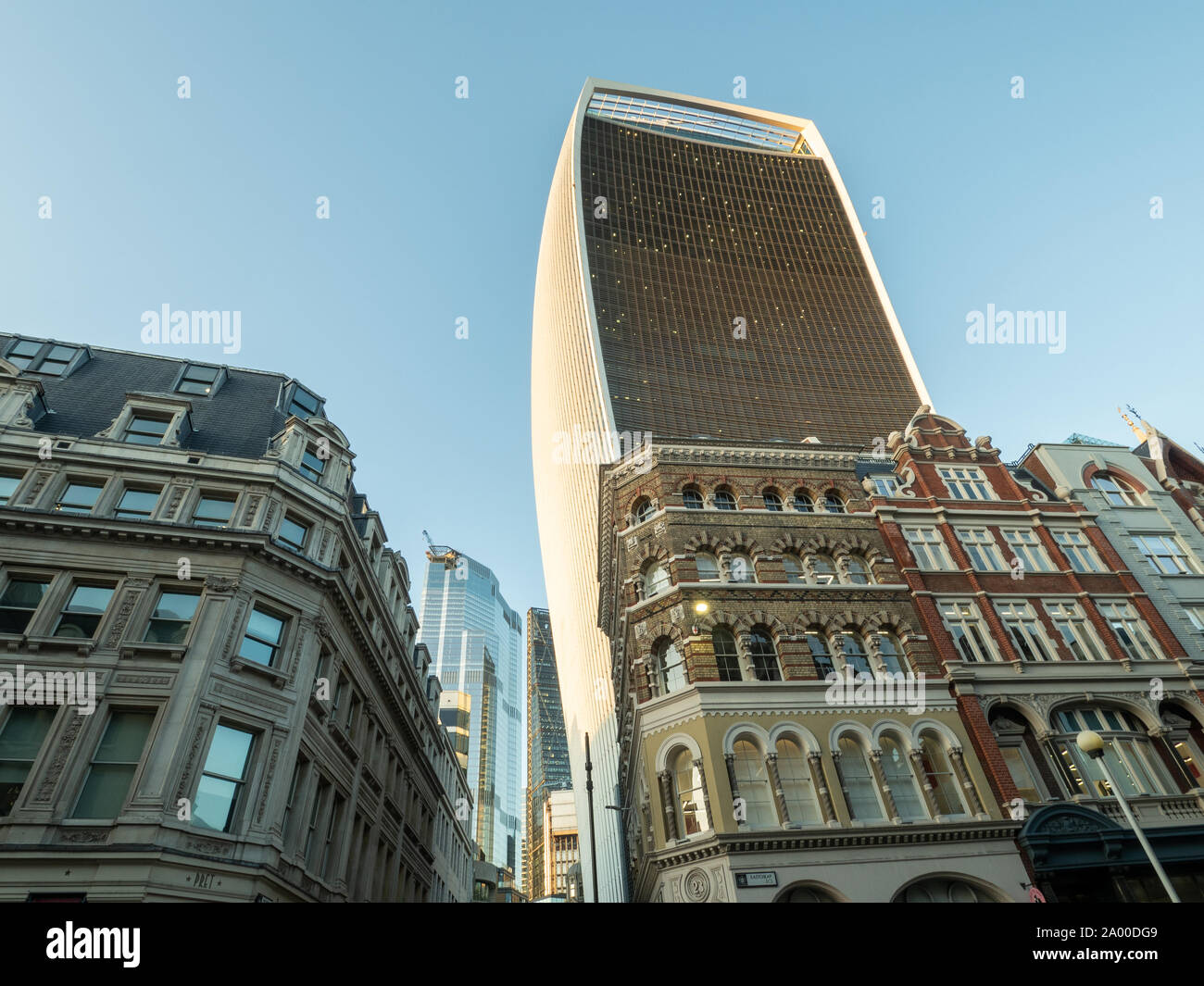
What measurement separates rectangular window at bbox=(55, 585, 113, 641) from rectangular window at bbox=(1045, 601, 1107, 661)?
39709mm

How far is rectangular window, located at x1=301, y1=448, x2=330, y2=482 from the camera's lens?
107 feet

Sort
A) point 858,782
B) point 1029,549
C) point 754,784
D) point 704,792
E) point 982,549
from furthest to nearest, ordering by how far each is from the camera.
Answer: point 1029,549 → point 982,549 → point 858,782 → point 754,784 → point 704,792

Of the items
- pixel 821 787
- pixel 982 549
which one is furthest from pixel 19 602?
pixel 982 549

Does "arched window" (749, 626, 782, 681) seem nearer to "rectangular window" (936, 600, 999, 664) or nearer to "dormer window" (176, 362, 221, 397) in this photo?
"rectangular window" (936, 600, 999, 664)

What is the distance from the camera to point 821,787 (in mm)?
26562

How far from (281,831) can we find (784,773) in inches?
704

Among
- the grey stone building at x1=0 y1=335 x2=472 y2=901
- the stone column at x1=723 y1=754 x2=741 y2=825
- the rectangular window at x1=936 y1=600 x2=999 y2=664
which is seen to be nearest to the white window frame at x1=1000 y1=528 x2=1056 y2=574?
the rectangular window at x1=936 y1=600 x2=999 y2=664

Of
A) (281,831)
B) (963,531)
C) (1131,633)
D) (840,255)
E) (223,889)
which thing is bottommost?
(223,889)

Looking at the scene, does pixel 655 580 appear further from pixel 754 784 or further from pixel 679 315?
pixel 679 315

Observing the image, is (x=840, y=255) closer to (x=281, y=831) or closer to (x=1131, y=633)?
(x=1131, y=633)

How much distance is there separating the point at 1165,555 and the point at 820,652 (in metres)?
22.9

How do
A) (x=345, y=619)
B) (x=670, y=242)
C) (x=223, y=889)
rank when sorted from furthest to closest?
(x=670, y=242) → (x=345, y=619) → (x=223, y=889)
